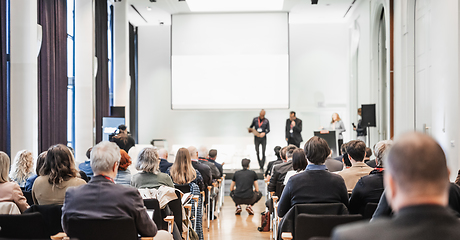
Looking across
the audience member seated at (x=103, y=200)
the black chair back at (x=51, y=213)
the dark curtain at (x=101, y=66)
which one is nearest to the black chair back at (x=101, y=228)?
the audience member seated at (x=103, y=200)

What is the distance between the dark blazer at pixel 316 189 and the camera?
2.91 meters

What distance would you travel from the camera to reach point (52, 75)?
8.13 m

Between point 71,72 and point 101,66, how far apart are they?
1144 mm

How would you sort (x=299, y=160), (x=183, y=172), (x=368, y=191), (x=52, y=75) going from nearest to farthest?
(x=368, y=191)
(x=299, y=160)
(x=183, y=172)
(x=52, y=75)

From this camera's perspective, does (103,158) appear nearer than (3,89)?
Yes

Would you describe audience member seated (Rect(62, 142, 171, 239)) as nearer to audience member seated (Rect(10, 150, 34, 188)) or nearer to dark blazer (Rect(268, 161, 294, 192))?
audience member seated (Rect(10, 150, 34, 188))

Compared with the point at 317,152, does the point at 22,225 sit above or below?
below

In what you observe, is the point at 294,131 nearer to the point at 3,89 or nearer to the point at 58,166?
the point at 3,89

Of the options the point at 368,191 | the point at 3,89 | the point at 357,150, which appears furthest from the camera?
the point at 3,89

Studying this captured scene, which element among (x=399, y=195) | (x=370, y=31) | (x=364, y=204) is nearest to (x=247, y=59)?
(x=370, y=31)

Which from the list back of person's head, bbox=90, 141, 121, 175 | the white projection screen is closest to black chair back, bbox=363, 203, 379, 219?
back of person's head, bbox=90, 141, 121, 175

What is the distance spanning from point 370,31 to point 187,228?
811 cm

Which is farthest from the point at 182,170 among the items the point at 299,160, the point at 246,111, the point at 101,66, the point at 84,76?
the point at 246,111

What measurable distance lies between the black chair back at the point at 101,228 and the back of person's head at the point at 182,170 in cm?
250
